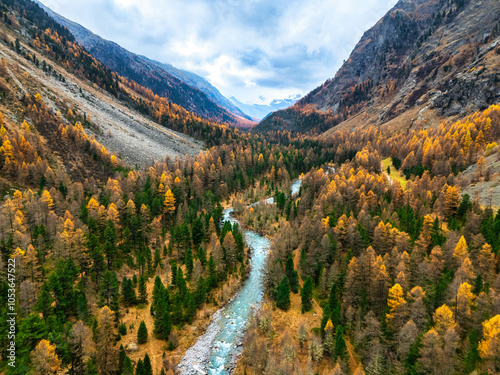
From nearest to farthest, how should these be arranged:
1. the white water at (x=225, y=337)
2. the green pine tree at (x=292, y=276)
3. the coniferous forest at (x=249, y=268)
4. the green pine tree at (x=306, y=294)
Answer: the coniferous forest at (x=249, y=268), the white water at (x=225, y=337), the green pine tree at (x=306, y=294), the green pine tree at (x=292, y=276)

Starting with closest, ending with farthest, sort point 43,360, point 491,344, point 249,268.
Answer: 1. point 491,344
2. point 43,360
3. point 249,268

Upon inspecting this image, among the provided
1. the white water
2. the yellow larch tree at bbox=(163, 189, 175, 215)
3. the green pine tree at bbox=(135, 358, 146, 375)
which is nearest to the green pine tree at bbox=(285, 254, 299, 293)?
the white water

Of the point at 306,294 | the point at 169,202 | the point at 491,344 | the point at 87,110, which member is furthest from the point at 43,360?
the point at 87,110

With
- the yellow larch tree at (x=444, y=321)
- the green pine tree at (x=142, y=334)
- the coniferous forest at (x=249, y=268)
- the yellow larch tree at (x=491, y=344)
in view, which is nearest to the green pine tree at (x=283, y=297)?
the coniferous forest at (x=249, y=268)

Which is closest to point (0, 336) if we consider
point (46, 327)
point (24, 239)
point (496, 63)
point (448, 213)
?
point (46, 327)

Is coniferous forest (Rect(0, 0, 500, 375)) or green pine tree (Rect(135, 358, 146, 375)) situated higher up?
coniferous forest (Rect(0, 0, 500, 375))

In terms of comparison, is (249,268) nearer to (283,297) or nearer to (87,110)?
(283,297)

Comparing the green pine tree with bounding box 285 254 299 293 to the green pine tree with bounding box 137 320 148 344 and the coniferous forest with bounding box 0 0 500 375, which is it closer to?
the coniferous forest with bounding box 0 0 500 375

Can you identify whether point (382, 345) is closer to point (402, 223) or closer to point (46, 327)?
point (402, 223)

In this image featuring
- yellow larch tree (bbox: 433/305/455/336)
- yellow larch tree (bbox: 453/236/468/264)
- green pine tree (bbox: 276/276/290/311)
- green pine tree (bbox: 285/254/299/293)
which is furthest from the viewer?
green pine tree (bbox: 285/254/299/293)

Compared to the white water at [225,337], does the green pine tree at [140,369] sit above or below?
above

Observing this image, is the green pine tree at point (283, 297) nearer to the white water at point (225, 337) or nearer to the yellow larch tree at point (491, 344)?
the white water at point (225, 337)
